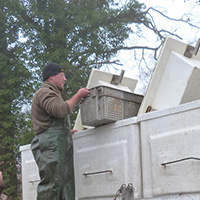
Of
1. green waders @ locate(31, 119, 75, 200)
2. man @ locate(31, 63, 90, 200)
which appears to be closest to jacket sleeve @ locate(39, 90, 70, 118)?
man @ locate(31, 63, 90, 200)

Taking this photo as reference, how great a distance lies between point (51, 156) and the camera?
121 inches

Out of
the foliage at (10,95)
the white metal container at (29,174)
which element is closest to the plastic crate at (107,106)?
the white metal container at (29,174)

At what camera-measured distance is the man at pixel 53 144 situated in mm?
3053

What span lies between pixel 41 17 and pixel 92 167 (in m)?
10.1

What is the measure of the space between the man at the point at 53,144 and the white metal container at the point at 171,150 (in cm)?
65

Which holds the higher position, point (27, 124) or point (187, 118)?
point (27, 124)

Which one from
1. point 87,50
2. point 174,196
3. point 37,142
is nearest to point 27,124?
point 87,50

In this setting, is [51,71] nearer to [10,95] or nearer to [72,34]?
[10,95]

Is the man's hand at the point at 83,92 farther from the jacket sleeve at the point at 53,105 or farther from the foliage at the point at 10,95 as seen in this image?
the foliage at the point at 10,95

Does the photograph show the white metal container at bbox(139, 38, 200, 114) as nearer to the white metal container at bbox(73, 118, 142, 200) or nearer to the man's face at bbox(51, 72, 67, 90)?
the white metal container at bbox(73, 118, 142, 200)

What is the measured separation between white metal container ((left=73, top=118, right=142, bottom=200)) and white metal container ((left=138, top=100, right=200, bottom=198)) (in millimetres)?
75

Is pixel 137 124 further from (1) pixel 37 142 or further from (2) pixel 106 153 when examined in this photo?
(1) pixel 37 142

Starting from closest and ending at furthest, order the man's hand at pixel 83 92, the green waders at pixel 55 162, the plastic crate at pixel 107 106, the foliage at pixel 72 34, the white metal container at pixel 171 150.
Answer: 1. the white metal container at pixel 171 150
2. the green waders at pixel 55 162
3. the plastic crate at pixel 107 106
4. the man's hand at pixel 83 92
5. the foliage at pixel 72 34

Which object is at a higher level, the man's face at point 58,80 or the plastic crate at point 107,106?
the man's face at point 58,80
